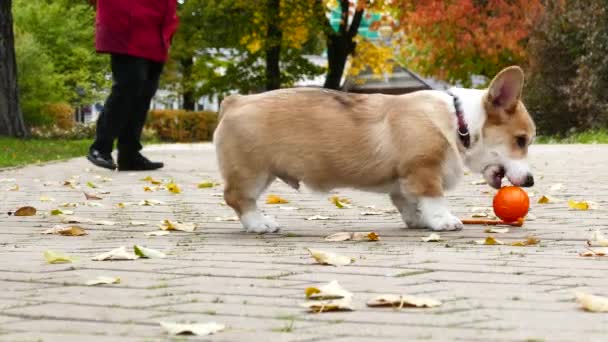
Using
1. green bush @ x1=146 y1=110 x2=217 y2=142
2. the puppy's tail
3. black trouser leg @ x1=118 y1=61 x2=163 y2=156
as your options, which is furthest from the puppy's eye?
green bush @ x1=146 y1=110 x2=217 y2=142

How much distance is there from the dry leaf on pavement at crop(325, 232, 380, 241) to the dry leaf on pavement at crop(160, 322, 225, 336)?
7.14ft

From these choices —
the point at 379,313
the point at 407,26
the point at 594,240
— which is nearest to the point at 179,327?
the point at 379,313

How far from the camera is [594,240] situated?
14.8 feet

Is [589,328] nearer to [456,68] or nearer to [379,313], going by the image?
[379,313]

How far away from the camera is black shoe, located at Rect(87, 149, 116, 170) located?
9875 millimetres

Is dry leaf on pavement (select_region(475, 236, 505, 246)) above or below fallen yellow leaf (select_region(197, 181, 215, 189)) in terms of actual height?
above

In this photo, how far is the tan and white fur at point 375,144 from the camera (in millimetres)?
4930

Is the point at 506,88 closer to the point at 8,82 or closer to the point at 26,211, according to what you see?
the point at 26,211

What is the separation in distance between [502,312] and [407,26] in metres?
28.6

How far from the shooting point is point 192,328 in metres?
2.52

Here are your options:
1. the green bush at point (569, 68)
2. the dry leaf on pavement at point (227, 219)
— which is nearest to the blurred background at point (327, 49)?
the green bush at point (569, 68)

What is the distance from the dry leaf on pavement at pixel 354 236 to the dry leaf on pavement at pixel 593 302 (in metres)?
1.87

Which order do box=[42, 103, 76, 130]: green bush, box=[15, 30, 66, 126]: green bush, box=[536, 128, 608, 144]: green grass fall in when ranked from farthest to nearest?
box=[42, 103, 76, 130]: green bush → box=[15, 30, 66, 126]: green bush → box=[536, 128, 608, 144]: green grass

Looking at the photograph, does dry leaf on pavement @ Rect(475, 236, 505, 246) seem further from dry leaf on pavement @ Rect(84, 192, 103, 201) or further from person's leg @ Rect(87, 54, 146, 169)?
person's leg @ Rect(87, 54, 146, 169)
